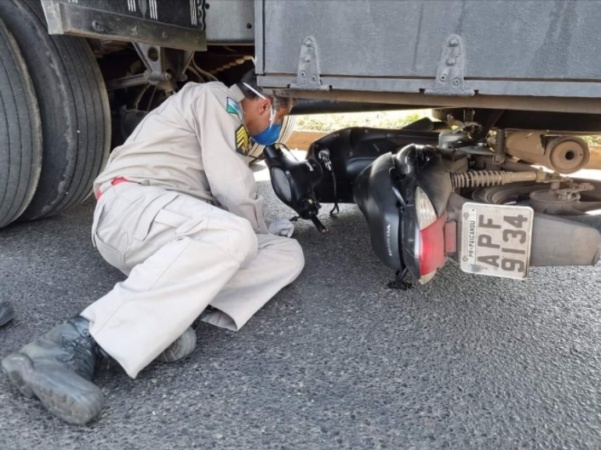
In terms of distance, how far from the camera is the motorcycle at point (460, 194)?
1.56 metres

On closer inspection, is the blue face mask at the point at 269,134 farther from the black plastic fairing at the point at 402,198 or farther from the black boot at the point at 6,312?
the black boot at the point at 6,312

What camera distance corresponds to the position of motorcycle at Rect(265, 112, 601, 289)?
1.56 metres

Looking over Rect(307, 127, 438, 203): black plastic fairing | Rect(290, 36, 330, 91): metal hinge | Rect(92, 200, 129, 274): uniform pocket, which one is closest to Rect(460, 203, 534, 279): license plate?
Rect(290, 36, 330, 91): metal hinge

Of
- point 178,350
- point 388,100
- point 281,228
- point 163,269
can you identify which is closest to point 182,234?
point 163,269

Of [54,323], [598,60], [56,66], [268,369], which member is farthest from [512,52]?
[56,66]

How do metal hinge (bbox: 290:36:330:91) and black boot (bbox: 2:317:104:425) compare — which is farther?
metal hinge (bbox: 290:36:330:91)

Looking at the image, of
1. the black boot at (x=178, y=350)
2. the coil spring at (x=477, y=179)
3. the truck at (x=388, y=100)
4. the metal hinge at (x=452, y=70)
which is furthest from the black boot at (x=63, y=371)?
the coil spring at (x=477, y=179)

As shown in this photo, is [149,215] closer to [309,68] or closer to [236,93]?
[236,93]

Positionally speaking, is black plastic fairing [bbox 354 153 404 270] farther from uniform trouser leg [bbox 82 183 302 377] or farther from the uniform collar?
the uniform collar

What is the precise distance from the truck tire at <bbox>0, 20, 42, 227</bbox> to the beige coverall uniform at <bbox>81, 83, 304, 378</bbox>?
0.40 metres

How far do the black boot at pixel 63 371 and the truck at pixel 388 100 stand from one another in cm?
87

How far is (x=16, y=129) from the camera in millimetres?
2162

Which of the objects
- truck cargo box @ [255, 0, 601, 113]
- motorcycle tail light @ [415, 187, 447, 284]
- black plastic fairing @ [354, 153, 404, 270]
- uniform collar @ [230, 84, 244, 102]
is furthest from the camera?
uniform collar @ [230, 84, 244, 102]

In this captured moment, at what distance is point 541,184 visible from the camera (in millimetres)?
1996
